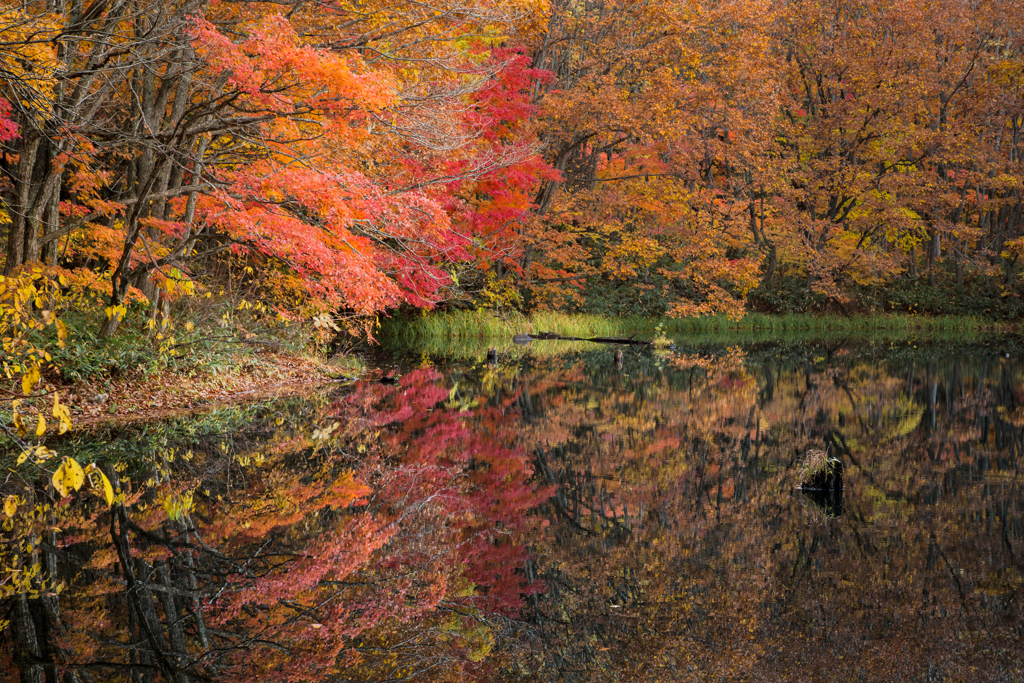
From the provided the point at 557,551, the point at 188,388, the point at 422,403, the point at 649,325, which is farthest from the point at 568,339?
the point at 557,551

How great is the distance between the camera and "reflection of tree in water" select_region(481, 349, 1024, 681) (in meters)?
3.40

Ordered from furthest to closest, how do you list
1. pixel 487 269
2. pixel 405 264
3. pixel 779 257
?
pixel 779 257, pixel 487 269, pixel 405 264

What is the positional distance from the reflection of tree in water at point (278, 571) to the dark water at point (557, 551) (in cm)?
2

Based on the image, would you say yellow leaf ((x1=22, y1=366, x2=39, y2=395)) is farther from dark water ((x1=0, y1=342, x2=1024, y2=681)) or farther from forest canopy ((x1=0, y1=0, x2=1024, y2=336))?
forest canopy ((x1=0, y1=0, x2=1024, y2=336))

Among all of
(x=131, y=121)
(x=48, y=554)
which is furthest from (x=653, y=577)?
(x=131, y=121)

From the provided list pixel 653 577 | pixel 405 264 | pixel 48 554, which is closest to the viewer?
pixel 653 577

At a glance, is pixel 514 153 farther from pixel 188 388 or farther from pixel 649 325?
pixel 649 325

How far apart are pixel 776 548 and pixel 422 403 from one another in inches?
280

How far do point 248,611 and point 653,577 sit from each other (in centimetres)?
207

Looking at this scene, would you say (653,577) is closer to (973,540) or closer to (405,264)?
(973,540)

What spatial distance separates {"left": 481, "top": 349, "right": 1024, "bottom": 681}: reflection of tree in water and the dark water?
0.06 ft

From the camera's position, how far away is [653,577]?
4.33m

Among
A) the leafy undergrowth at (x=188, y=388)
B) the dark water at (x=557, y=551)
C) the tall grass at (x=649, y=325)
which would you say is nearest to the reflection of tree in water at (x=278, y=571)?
the dark water at (x=557, y=551)

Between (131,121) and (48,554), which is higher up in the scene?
(131,121)
